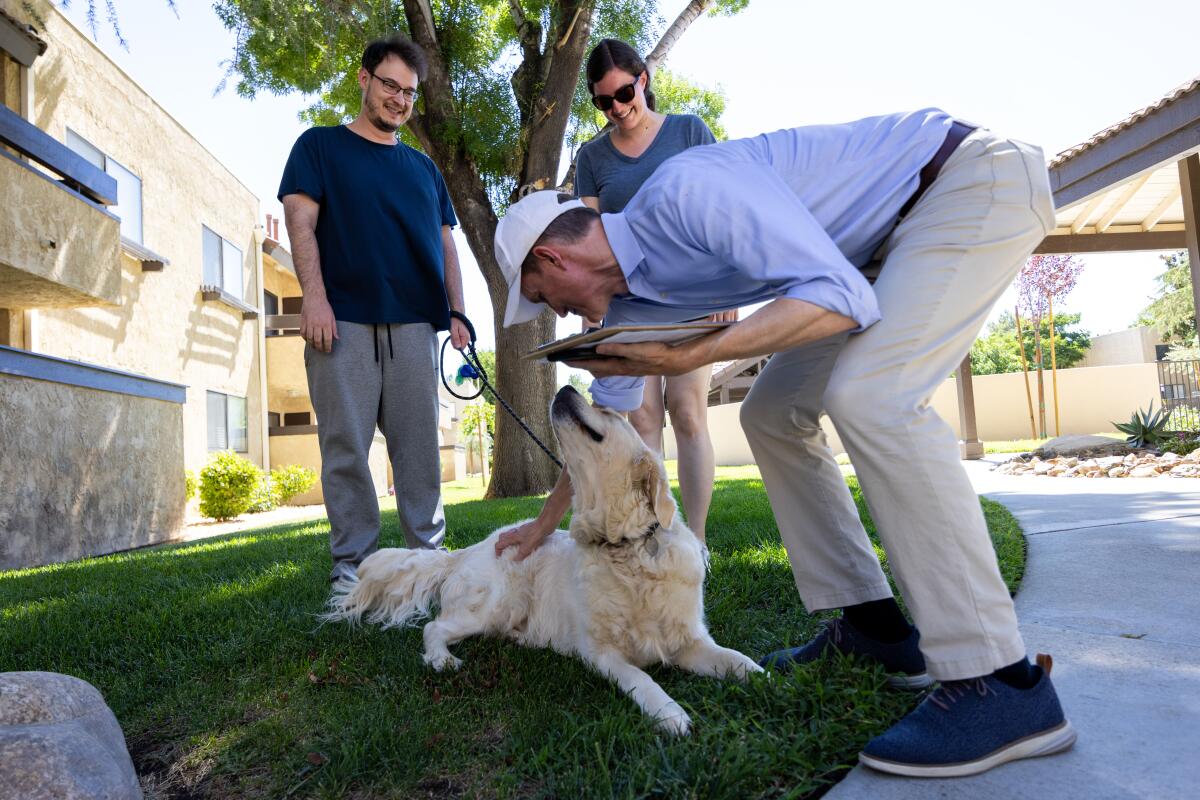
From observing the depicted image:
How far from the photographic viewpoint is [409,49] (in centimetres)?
390

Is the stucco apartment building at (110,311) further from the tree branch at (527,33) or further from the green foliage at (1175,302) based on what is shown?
the green foliage at (1175,302)

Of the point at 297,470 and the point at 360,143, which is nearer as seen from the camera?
the point at 360,143

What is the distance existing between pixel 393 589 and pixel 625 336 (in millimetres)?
2030

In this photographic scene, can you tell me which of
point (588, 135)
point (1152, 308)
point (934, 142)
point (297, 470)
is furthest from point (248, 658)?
point (1152, 308)

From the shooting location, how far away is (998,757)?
1.74 metres

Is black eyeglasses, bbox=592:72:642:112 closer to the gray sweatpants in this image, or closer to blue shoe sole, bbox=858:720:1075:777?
the gray sweatpants

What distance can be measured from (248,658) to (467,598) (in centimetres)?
82

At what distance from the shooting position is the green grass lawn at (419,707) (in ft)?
6.07

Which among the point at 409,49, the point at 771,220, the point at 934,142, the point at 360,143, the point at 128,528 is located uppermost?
the point at 409,49

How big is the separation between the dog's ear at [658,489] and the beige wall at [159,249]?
9614 millimetres

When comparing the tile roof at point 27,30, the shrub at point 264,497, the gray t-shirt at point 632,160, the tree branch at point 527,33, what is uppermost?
the tile roof at point 27,30

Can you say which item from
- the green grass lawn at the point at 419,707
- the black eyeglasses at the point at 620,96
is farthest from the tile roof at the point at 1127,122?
the black eyeglasses at the point at 620,96

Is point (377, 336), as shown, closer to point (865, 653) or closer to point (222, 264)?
point (865, 653)

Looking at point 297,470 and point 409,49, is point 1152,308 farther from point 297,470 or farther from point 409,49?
point 409,49
